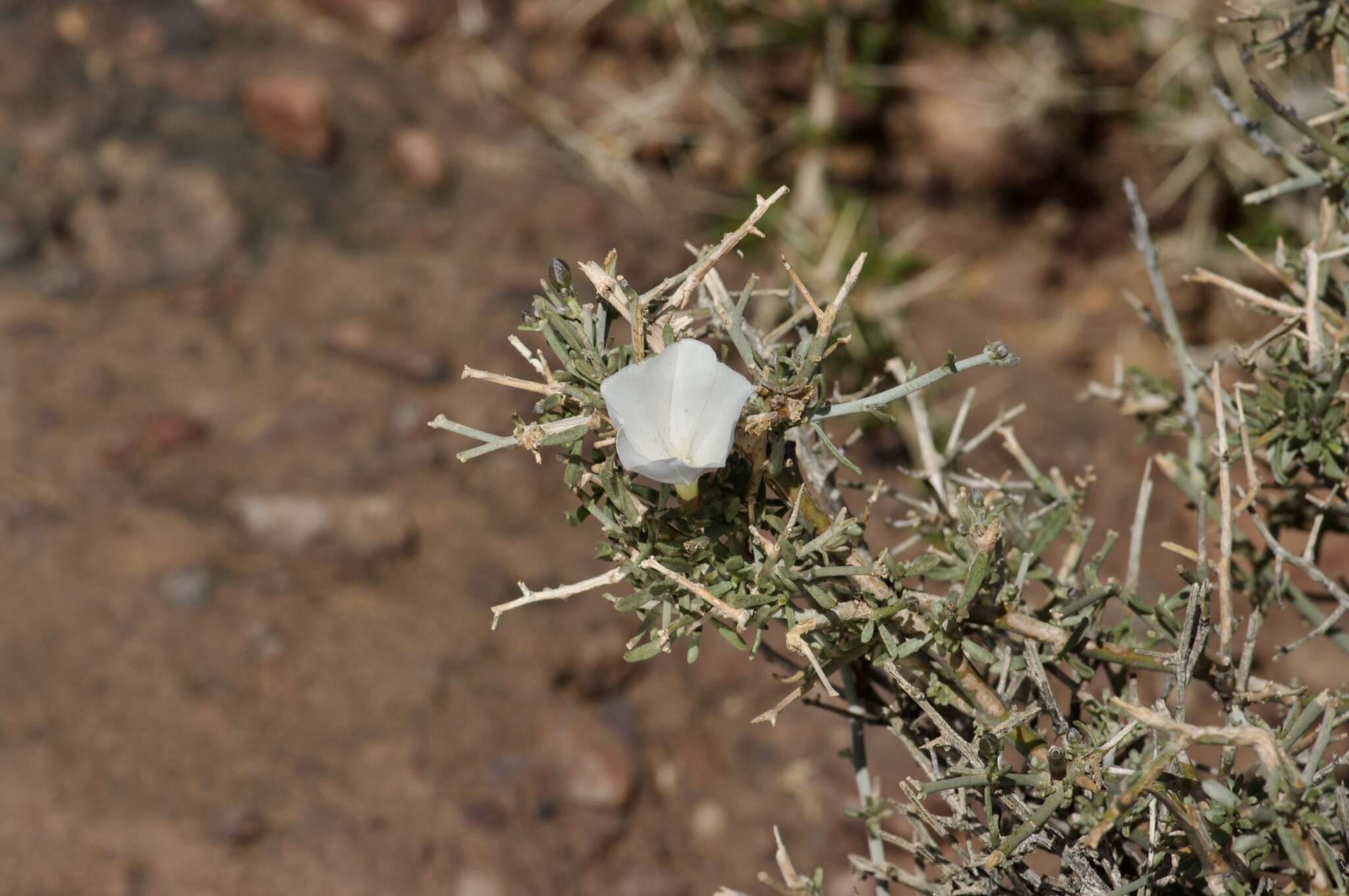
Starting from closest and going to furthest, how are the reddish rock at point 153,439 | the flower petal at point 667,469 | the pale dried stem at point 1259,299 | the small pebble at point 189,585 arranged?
the flower petal at point 667,469 < the pale dried stem at point 1259,299 < the small pebble at point 189,585 < the reddish rock at point 153,439

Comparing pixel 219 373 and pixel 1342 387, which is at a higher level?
pixel 1342 387

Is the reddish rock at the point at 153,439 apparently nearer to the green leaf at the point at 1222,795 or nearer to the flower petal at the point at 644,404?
the flower petal at the point at 644,404

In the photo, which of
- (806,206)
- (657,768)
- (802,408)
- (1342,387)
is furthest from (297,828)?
(806,206)

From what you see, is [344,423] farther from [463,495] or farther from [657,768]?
[657,768]

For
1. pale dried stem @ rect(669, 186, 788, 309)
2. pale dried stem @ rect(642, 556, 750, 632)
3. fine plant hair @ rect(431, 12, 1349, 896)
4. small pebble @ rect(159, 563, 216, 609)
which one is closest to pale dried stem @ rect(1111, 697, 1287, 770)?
fine plant hair @ rect(431, 12, 1349, 896)

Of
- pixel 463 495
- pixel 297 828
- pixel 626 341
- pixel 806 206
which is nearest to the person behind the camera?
pixel 626 341

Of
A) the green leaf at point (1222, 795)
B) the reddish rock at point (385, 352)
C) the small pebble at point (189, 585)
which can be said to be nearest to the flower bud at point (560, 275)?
the green leaf at point (1222, 795)
